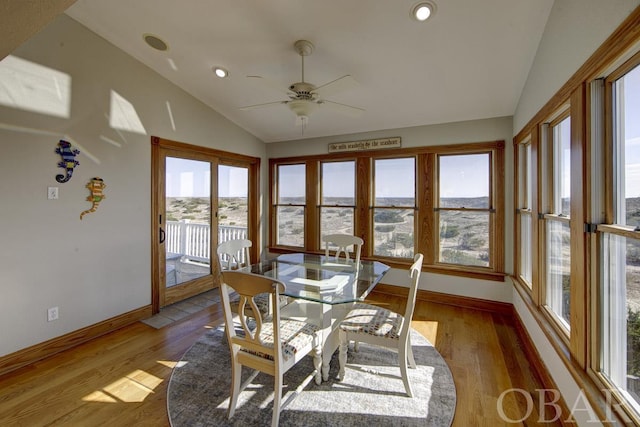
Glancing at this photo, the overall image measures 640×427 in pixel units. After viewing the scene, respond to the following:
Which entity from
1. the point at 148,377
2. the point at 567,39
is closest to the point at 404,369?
the point at 148,377

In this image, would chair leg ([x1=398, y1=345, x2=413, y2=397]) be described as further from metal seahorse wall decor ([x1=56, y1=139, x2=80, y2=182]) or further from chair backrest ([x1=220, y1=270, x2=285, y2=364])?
metal seahorse wall decor ([x1=56, y1=139, x2=80, y2=182])

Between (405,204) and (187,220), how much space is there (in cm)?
320

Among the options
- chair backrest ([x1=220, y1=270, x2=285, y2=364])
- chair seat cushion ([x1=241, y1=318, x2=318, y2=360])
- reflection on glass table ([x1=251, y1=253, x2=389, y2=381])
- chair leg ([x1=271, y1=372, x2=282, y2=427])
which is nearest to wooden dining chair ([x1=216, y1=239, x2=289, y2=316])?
reflection on glass table ([x1=251, y1=253, x2=389, y2=381])

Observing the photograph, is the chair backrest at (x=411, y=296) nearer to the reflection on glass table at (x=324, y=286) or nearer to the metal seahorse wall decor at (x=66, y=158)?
the reflection on glass table at (x=324, y=286)

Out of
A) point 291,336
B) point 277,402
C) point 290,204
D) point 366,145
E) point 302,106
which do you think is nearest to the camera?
point 277,402

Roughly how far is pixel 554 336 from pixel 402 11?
268 centimetres

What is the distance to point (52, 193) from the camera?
2.71m

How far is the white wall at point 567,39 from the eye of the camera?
1403 millimetres

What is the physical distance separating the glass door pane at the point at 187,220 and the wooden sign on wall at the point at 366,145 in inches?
79.7

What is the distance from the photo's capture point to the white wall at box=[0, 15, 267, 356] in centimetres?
249

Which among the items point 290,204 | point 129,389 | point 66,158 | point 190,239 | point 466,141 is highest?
point 466,141

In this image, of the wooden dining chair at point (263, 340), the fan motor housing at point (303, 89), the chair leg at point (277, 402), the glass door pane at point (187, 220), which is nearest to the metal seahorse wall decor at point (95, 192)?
the glass door pane at point (187, 220)

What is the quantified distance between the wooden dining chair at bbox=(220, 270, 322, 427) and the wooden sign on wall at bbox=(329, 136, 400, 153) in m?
3.06

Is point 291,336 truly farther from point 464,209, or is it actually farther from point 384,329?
point 464,209
